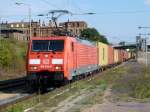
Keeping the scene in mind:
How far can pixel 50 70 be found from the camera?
25.0 metres

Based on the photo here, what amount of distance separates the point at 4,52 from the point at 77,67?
23612 millimetres

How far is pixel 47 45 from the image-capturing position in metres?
25.8

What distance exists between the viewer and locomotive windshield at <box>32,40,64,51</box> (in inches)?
1012

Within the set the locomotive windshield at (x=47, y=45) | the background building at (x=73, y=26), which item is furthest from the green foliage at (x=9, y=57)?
the locomotive windshield at (x=47, y=45)

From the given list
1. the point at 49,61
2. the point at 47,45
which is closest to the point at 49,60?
the point at 49,61

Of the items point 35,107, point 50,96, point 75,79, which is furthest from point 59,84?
point 35,107

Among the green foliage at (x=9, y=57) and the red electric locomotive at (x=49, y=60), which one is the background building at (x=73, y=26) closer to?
the green foliage at (x=9, y=57)

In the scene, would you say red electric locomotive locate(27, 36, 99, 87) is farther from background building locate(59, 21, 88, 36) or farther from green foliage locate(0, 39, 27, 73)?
green foliage locate(0, 39, 27, 73)

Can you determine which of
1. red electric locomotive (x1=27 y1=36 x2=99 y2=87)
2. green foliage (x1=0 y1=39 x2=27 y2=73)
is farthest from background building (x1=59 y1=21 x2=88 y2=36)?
red electric locomotive (x1=27 y1=36 x2=99 y2=87)

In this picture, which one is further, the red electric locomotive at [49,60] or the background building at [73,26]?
the background building at [73,26]

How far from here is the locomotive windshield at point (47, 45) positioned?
25.7 meters

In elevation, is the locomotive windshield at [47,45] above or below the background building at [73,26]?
below

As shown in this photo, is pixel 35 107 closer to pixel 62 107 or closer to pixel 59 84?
pixel 62 107

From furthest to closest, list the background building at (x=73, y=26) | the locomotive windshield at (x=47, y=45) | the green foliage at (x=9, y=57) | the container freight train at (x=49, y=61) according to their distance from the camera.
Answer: the green foliage at (x=9, y=57), the background building at (x=73, y=26), the locomotive windshield at (x=47, y=45), the container freight train at (x=49, y=61)
